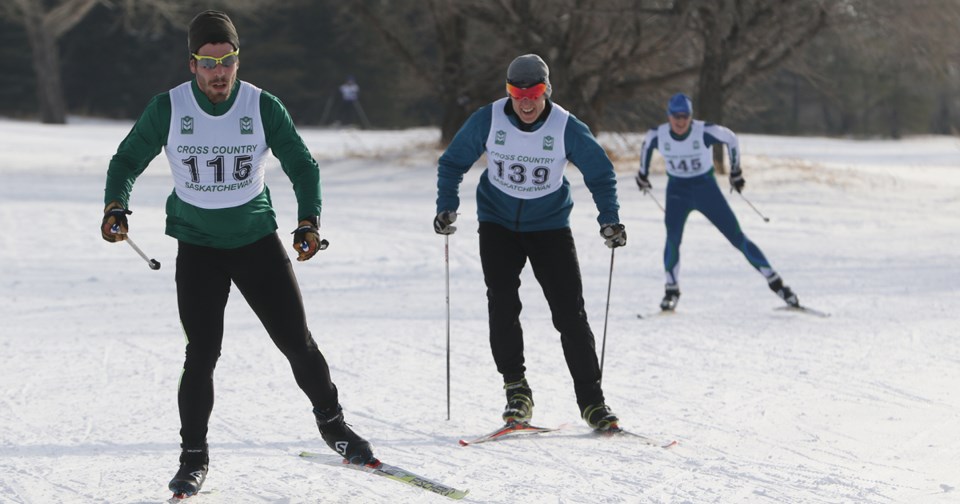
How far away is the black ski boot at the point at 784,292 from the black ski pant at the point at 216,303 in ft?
18.3

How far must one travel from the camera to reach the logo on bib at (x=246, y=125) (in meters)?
4.21

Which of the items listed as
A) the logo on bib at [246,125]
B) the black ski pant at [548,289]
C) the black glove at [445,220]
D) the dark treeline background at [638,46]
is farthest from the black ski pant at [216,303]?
the dark treeline background at [638,46]

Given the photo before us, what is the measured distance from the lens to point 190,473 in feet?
14.3

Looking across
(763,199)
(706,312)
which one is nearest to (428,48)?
(763,199)

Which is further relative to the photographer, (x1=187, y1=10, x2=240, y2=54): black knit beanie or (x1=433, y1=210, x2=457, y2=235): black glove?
(x1=433, y1=210, x2=457, y2=235): black glove

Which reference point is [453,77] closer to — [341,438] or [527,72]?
[527,72]

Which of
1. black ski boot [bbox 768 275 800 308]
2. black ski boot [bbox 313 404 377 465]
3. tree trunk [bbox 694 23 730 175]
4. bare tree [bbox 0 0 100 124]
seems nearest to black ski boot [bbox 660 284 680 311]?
black ski boot [bbox 768 275 800 308]

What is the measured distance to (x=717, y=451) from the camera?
5160 millimetres

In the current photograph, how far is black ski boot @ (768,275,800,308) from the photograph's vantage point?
912 cm

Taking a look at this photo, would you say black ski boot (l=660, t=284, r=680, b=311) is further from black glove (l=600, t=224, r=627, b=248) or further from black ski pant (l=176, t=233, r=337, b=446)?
black ski pant (l=176, t=233, r=337, b=446)

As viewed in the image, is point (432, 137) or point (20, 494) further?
point (432, 137)

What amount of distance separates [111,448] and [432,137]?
2174cm

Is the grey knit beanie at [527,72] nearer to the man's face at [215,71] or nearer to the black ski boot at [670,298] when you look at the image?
the man's face at [215,71]

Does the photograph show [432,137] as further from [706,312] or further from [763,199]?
[706,312]
